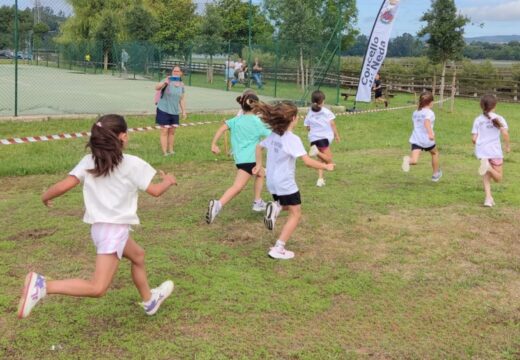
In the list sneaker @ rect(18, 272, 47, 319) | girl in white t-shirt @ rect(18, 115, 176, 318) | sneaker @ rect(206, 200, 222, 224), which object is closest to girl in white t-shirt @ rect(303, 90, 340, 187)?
sneaker @ rect(206, 200, 222, 224)

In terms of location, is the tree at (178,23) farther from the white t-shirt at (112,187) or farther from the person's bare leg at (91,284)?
the person's bare leg at (91,284)

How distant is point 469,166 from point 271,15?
68.5 ft

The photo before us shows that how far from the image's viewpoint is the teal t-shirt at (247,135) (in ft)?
21.4

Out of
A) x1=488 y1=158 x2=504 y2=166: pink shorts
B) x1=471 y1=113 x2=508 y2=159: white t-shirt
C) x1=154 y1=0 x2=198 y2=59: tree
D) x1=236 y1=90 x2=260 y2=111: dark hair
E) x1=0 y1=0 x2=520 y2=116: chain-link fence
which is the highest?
x1=154 y1=0 x2=198 y2=59: tree

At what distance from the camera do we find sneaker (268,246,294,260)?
212 inches

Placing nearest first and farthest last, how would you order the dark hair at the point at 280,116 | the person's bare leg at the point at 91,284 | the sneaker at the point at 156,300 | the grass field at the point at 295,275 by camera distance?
the person's bare leg at the point at 91,284
the grass field at the point at 295,275
the sneaker at the point at 156,300
the dark hair at the point at 280,116

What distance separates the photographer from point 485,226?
6598mm

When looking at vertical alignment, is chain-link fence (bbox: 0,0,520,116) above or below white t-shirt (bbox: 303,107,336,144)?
above

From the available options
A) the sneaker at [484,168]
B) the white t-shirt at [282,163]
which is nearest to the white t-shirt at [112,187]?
the white t-shirt at [282,163]

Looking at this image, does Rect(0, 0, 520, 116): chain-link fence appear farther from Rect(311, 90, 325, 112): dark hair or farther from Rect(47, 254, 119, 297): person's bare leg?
Rect(47, 254, 119, 297): person's bare leg

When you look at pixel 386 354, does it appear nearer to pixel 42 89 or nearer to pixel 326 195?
pixel 326 195

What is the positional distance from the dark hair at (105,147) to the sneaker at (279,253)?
2.20 m

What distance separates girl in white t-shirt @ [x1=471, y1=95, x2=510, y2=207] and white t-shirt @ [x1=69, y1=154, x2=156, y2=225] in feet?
17.3

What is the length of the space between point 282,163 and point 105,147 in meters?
2.23
